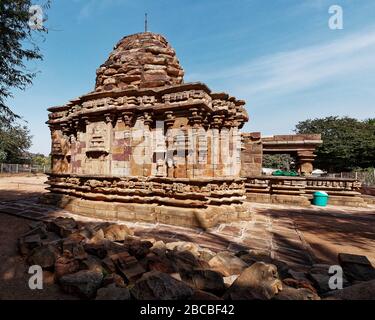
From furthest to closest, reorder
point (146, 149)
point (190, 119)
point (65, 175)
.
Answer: point (65, 175) < point (146, 149) < point (190, 119)

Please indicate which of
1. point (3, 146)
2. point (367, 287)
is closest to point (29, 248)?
point (367, 287)

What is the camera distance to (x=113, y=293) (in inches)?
114

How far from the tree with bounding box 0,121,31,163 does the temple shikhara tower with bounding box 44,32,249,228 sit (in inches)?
1350

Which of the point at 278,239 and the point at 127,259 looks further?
the point at 278,239

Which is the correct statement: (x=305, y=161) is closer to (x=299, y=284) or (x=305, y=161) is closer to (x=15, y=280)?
(x=299, y=284)

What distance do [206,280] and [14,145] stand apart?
45.1 metres

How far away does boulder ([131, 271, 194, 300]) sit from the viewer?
111 inches

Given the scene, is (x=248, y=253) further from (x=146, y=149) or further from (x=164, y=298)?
(x=146, y=149)

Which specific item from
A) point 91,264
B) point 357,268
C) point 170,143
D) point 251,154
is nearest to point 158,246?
point 91,264

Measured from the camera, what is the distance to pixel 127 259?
3691mm

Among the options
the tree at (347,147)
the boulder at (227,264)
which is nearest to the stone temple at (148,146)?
the boulder at (227,264)

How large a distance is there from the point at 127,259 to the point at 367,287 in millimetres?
3526

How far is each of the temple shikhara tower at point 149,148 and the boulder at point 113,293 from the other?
12.1 feet

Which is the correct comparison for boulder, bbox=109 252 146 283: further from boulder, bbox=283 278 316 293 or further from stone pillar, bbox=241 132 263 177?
stone pillar, bbox=241 132 263 177
